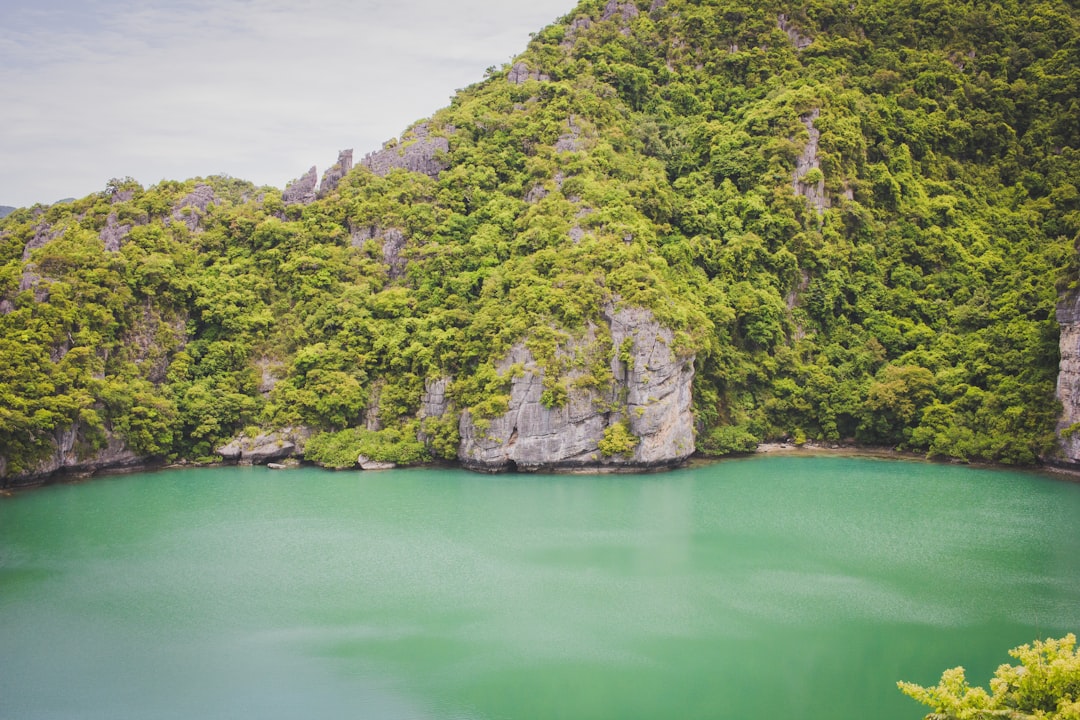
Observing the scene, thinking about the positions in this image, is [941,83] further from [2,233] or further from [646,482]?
[2,233]

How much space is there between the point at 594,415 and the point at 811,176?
840 inches

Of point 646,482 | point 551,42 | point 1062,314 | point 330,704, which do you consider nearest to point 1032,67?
point 1062,314

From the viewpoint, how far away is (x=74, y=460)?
3353 centimetres

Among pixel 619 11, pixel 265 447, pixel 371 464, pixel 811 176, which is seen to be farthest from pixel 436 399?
pixel 619 11

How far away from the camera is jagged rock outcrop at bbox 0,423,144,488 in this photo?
31784mm

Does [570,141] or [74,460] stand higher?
[570,141]

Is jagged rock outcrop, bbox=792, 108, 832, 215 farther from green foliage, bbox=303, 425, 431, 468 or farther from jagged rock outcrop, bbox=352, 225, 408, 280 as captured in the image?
green foliage, bbox=303, 425, 431, 468

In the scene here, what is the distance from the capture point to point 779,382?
40625 millimetres

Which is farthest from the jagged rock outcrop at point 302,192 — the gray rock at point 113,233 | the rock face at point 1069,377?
the rock face at point 1069,377

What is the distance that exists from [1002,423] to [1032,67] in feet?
100

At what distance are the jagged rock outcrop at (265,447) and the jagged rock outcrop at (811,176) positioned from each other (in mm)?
31374

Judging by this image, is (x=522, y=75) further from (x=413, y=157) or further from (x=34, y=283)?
(x=34, y=283)

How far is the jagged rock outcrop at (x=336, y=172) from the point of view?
47.5 metres

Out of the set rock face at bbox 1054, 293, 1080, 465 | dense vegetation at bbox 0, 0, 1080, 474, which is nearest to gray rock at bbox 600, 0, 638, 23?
dense vegetation at bbox 0, 0, 1080, 474
